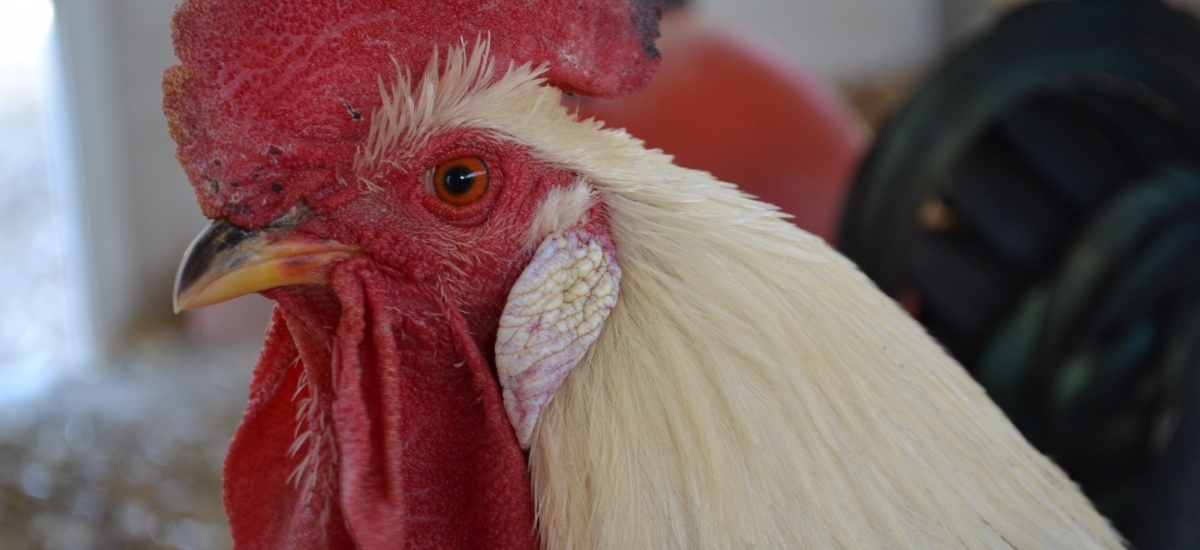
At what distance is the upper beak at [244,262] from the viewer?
3.14 ft

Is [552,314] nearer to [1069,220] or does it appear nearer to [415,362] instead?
[415,362]

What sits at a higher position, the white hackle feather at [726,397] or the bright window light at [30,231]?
the bright window light at [30,231]

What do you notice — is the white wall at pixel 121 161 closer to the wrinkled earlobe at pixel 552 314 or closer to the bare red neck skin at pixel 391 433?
the bare red neck skin at pixel 391 433

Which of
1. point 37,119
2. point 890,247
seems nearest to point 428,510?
point 890,247

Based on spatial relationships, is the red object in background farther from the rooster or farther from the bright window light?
the bright window light

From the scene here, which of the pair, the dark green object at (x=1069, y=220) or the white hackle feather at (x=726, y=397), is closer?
the white hackle feather at (x=726, y=397)

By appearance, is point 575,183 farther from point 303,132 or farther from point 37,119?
point 37,119

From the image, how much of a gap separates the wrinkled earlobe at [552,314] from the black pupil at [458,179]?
0.10 metres

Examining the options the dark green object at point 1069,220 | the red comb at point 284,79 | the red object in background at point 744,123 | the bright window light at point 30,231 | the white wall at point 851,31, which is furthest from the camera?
the white wall at point 851,31

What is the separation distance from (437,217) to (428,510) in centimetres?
33

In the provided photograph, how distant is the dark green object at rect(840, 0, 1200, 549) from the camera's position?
2.24m

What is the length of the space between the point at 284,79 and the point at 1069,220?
215 centimetres

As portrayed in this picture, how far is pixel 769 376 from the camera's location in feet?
3.31

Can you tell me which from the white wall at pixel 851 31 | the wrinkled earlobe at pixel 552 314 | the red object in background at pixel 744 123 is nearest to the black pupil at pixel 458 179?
the wrinkled earlobe at pixel 552 314
